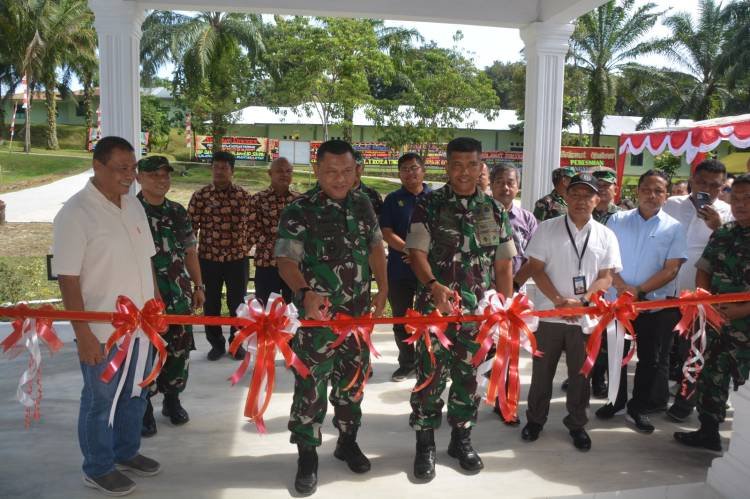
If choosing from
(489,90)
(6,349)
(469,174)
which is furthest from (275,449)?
(489,90)

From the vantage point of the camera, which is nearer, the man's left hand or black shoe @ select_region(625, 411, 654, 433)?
the man's left hand

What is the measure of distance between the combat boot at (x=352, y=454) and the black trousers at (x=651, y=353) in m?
1.86

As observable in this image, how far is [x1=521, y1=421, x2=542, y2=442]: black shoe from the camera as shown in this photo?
12.5ft

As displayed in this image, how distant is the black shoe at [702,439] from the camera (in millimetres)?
3697

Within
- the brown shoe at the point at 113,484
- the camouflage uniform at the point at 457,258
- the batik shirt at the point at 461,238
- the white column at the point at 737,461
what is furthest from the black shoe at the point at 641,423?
the brown shoe at the point at 113,484

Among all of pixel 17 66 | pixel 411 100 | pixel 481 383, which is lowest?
pixel 481 383

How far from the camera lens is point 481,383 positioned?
10.1 feet

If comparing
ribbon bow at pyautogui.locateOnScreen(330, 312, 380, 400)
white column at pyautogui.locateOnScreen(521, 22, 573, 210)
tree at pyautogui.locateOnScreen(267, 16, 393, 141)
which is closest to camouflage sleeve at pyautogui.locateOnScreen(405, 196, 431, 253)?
ribbon bow at pyautogui.locateOnScreen(330, 312, 380, 400)

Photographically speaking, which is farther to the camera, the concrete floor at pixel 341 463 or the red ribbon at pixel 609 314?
the concrete floor at pixel 341 463

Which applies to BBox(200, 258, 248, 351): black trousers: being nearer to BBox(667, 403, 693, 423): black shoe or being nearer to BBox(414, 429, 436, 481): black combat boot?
BBox(414, 429, 436, 481): black combat boot

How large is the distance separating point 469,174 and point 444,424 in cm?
174

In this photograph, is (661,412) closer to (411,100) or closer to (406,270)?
(406,270)

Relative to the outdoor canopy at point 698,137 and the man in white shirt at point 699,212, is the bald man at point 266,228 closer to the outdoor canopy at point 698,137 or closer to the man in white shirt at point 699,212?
the man in white shirt at point 699,212

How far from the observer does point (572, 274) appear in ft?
11.8
